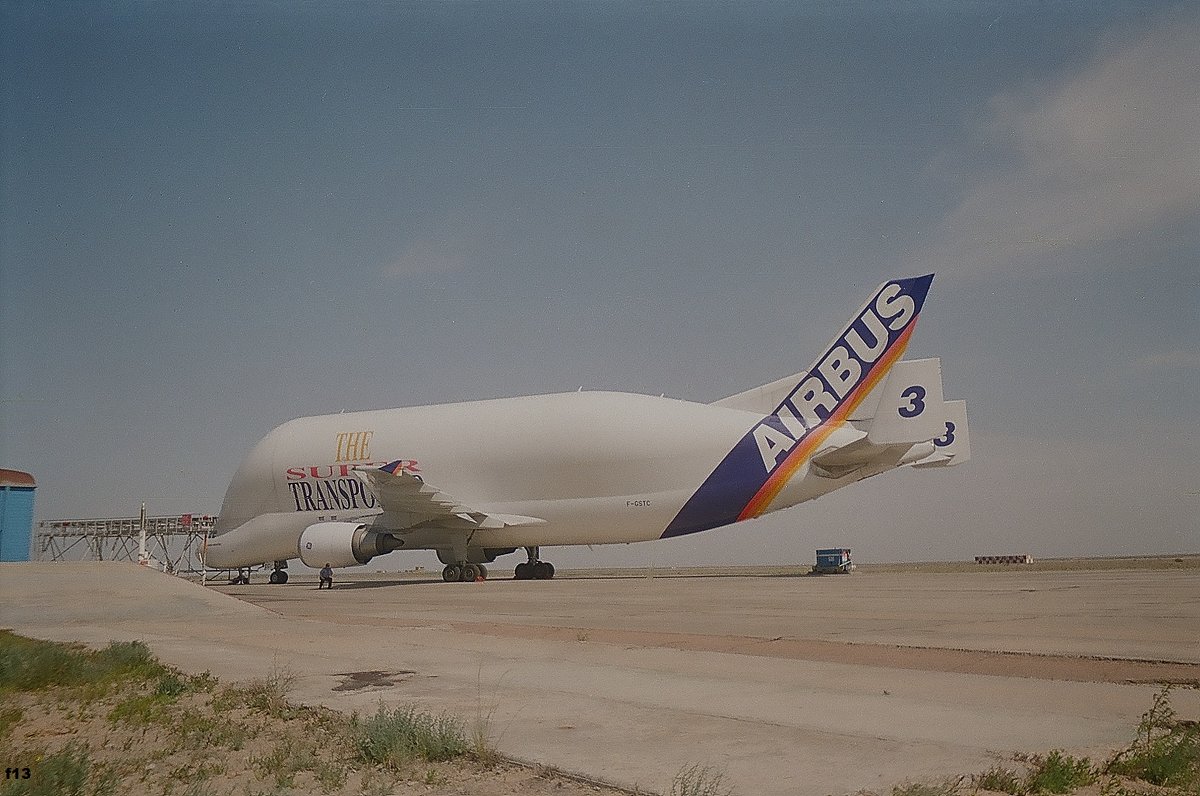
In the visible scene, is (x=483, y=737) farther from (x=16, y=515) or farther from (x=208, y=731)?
(x=16, y=515)

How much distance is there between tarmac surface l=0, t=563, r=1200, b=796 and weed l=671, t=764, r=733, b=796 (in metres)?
0.10

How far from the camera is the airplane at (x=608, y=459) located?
33.9 metres

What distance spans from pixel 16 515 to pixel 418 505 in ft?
51.5

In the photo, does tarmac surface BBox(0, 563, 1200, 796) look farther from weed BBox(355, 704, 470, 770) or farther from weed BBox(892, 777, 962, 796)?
weed BBox(355, 704, 470, 770)

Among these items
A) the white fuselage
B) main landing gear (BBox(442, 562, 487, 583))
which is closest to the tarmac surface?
the white fuselage

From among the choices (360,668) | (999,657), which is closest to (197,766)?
(360,668)

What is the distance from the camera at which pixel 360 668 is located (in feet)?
32.4

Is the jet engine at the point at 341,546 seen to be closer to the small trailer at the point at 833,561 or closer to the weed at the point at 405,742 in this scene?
the small trailer at the point at 833,561

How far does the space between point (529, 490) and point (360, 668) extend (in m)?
29.2

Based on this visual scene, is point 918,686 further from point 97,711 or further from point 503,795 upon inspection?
point 97,711

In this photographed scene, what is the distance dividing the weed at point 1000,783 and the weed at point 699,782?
1.39 meters

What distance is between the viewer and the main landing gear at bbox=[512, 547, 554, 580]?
41281 millimetres

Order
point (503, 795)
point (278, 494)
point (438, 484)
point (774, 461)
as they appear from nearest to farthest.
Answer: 1. point (503, 795)
2. point (774, 461)
3. point (438, 484)
4. point (278, 494)

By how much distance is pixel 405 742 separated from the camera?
557 centimetres
